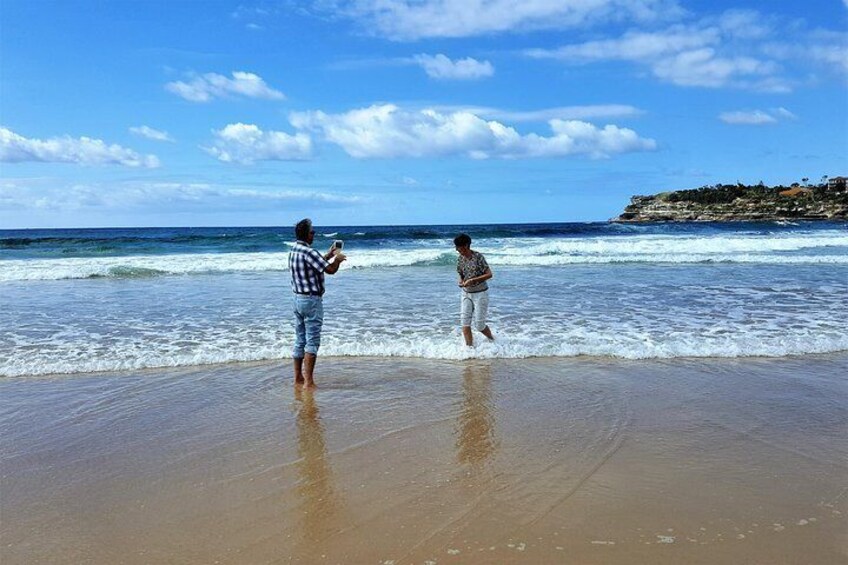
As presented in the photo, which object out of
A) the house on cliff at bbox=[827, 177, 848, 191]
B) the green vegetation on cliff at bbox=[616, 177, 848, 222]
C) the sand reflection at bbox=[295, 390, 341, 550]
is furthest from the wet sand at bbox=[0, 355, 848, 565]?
the house on cliff at bbox=[827, 177, 848, 191]

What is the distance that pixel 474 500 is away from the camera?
3.81 metres

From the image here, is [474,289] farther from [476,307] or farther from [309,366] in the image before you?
[309,366]

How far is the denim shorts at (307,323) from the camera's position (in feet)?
22.3

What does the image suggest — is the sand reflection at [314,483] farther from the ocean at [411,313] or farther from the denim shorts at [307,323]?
the ocean at [411,313]

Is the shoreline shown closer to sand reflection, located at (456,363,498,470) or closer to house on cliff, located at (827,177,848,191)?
sand reflection, located at (456,363,498,470)

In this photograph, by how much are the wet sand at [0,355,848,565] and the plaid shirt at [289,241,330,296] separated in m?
1.06

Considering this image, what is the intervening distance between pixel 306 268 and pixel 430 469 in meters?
3.08

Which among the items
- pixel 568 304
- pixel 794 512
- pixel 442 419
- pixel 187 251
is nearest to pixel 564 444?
pixel 442 419

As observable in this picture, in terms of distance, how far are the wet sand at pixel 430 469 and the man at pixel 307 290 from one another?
32 cm

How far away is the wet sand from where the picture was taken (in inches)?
131

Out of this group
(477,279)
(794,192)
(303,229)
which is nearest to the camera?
(303,229)

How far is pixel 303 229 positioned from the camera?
21.5ft

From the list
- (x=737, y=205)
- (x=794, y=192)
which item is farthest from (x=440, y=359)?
(x=794, y=192)

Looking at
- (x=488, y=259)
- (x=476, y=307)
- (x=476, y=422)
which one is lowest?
(x=476, y=422)
